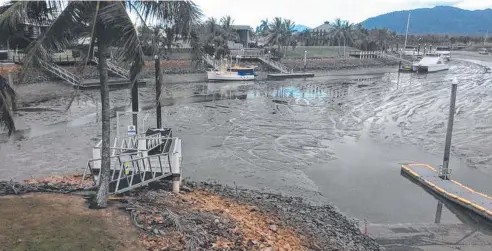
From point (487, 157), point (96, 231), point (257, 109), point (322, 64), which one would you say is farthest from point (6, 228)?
point (322, 64)

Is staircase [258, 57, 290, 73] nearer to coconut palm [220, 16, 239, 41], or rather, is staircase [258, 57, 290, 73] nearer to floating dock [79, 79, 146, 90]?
coconut palm [220, 16, 239, 41]

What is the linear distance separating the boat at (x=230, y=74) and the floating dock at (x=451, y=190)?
40184mm

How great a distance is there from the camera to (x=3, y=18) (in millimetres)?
8406

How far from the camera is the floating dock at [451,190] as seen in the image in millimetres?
13710

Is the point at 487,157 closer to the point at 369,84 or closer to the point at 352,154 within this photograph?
the point at 352,154

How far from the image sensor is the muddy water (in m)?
16.8

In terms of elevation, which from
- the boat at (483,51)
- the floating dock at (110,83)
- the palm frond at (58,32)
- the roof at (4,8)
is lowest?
the floating dock at (110,83)

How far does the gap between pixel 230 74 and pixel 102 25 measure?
160ft

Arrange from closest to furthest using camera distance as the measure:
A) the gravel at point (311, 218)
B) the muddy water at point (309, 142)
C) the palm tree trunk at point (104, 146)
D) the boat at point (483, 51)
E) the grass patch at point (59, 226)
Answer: the grass patch at point (59, 226), the palm tree trunk at point (104, 146), the gravel at point (311, 218), the muddy water at point (309, 142), the boat at point (483, 51)

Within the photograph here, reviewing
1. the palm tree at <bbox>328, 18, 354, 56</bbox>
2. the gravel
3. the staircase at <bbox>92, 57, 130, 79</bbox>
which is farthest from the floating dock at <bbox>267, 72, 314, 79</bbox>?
the gravel

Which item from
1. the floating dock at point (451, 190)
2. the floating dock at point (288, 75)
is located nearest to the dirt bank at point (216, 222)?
the floating dock at point (451, 190)

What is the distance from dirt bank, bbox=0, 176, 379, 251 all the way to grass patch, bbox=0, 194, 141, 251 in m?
0.04

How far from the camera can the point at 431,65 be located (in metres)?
73.7

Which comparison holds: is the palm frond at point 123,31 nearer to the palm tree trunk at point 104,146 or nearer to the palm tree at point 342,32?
the palm tree trunk at point 104,146
